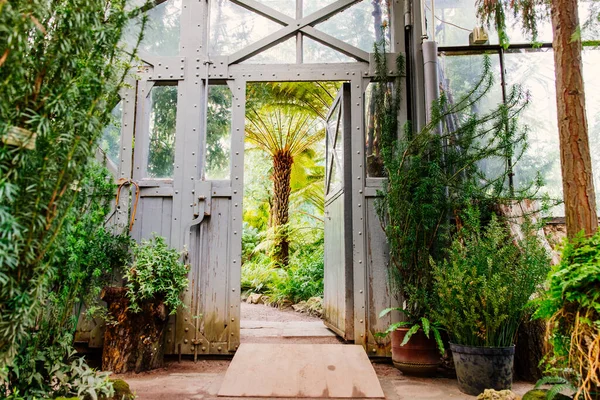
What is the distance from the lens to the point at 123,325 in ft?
13.0

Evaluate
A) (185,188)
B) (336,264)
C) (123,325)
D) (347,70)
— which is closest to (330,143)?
(347,70)

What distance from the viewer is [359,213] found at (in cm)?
464

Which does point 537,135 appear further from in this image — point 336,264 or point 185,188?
point 185,188

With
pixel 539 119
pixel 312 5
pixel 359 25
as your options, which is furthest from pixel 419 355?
pixel 312 5

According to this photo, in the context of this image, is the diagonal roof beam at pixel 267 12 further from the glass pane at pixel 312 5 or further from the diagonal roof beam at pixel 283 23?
the glass pane at pixel 312 5

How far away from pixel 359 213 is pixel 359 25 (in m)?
2.23

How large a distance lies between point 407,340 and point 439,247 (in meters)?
1.01

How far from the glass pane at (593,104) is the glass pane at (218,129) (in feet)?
13.7

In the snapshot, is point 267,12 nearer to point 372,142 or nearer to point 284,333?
point 372,142

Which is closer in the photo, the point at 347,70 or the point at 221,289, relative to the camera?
the point at 221,289

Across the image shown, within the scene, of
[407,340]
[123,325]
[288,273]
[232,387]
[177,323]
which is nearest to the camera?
[232,387]

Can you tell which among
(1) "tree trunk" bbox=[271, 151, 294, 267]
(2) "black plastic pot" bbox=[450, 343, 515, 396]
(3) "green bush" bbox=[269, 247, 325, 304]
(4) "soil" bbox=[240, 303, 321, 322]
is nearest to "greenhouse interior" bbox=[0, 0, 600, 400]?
(2) "black plastic pot" bbox=[450, 343, 515, 396]

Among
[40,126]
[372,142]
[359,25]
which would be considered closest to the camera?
[40,126]

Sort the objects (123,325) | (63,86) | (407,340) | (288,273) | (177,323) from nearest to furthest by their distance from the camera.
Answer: (63,86), (407,340), (123,325), (177,323), (288,273)
